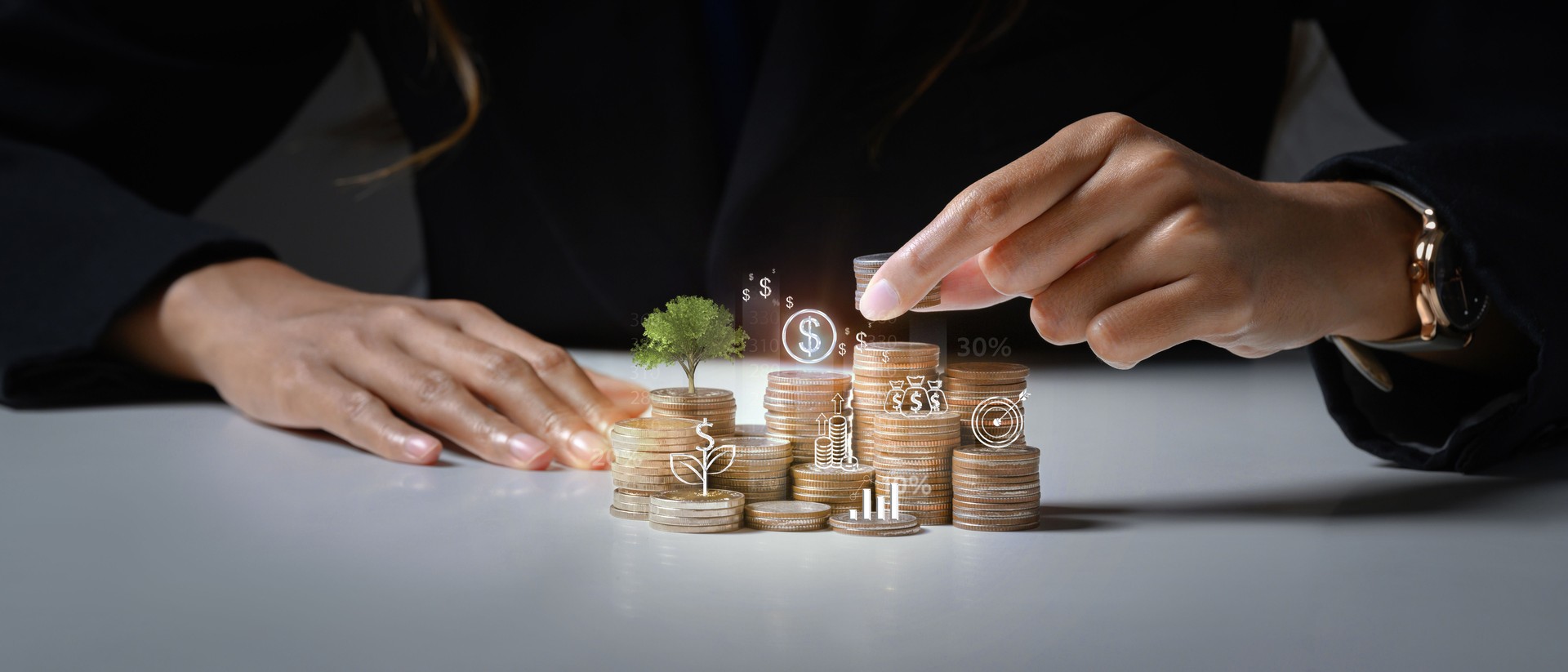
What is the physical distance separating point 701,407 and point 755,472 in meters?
0.09

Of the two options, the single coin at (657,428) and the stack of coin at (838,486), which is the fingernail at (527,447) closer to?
the single coin at (657,428)

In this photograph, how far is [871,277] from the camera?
113 cm

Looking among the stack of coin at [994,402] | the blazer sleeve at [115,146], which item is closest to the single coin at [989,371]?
the stack of coin at [994,402]

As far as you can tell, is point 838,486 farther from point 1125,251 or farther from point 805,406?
point 1125,251

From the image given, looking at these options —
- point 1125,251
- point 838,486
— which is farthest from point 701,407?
point 1125,251

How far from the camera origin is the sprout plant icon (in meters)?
1.13

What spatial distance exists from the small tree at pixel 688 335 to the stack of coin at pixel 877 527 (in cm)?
23

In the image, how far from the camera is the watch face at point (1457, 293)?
4.10 feet

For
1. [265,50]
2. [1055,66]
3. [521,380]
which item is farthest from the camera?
[265,50]

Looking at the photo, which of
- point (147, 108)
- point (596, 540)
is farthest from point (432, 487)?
point (147, 108)

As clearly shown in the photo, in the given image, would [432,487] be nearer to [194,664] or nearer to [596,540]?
[596,540]

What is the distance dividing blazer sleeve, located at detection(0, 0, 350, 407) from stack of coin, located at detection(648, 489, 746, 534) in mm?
1014

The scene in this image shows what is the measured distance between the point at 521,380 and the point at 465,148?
1.13m

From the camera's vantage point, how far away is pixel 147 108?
225 centimetres
